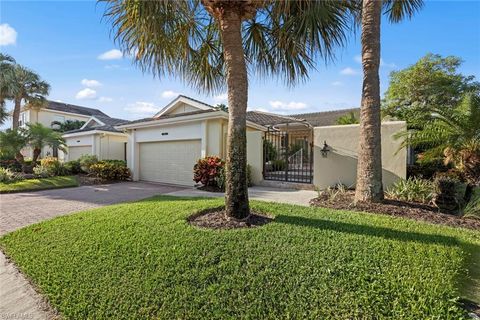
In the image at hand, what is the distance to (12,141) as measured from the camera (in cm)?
1494

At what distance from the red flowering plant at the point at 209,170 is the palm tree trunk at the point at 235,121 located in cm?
589

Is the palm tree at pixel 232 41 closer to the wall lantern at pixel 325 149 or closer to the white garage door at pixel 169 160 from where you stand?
the wall lantern at pixel 325 149

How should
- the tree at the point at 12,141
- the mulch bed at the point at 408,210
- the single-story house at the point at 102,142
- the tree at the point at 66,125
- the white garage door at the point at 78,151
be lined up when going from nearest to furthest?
the mulch bed at the point at 408,210, the tree at the point at 12,141, the single-story house at the point at 102,142, the white garage door at the point at 78,151, the tree at the point at 66,125

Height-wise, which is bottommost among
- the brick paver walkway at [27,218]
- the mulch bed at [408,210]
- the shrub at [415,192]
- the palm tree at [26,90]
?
the brick paver walkway at [27,218]

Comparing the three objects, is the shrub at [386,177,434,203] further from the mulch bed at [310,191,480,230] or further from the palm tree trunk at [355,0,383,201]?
the palm tree trunk at [355,0,383,201]

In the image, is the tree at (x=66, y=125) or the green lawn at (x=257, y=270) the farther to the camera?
the tree at (x=66, y=125)

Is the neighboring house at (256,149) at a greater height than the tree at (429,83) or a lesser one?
lesser

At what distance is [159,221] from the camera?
5234mm

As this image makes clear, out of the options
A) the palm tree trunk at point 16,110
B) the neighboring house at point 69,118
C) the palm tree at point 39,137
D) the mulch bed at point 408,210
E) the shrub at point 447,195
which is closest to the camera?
the mulch bed at point 408,210

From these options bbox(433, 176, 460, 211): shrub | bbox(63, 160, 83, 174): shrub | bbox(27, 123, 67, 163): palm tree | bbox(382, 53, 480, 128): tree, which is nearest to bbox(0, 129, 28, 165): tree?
bbox(27, 123, 67, 163): palm tree

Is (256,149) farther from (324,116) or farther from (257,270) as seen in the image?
(324,116)

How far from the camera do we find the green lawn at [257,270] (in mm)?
2748

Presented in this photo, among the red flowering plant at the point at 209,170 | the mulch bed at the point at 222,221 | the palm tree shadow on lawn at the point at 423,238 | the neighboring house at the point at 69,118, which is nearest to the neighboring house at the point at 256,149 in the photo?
the red flowering plant at the point at 209,170

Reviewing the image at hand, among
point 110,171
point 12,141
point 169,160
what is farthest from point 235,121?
point 12,141
